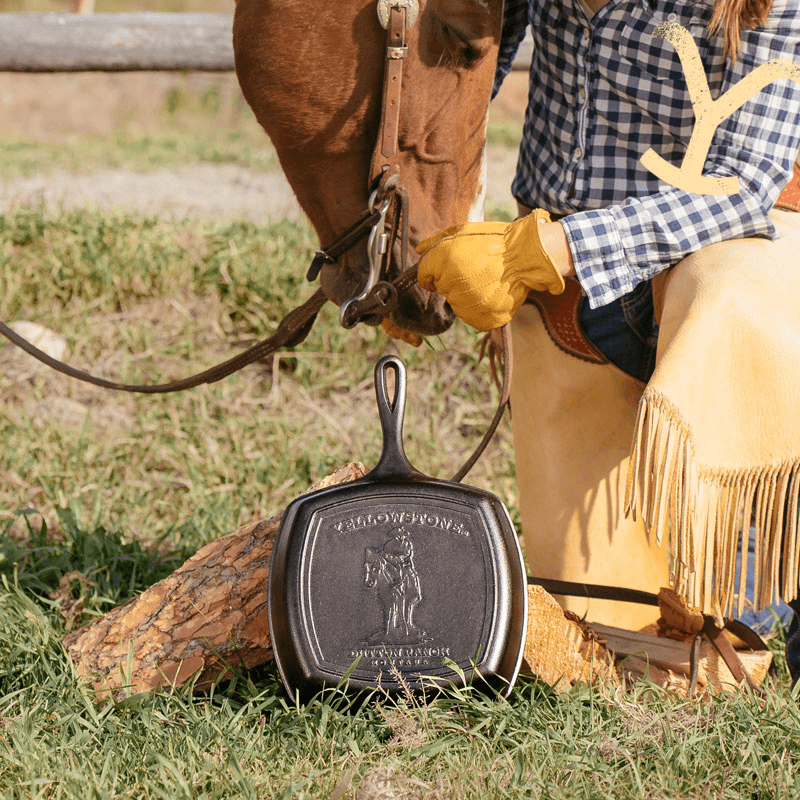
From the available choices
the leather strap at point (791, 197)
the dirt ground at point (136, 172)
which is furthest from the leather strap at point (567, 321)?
the dirt ground at point (136, 172)

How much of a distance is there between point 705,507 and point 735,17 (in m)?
0.81

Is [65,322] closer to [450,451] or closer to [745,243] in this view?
[450,451]

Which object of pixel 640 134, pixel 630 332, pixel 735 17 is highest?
pixel 735 17

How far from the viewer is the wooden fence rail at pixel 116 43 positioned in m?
3.88

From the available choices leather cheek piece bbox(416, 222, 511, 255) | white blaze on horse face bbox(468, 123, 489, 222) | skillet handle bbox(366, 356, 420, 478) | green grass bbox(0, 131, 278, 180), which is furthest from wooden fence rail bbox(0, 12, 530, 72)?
skillet handle bbox(366, 356, 420, 478)

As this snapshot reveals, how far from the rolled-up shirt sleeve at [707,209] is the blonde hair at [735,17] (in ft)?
0.12

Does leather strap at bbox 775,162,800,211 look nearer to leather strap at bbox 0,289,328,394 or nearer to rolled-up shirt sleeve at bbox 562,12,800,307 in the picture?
rolled-up shirt sleeve at bbox 562,12,800,307

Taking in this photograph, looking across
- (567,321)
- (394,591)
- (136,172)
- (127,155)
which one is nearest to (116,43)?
(136,172)

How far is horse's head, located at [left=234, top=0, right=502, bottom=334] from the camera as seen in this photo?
1673 millimetres

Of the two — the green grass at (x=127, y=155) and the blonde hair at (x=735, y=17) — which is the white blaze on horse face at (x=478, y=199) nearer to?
the blonde hair at (x=735, y=17)

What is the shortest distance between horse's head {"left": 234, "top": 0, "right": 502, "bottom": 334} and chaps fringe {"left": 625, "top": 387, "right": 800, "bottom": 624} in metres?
0.59

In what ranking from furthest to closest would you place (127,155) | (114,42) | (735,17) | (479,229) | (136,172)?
(127,155) < (136,172) < (114,42) < (479,229) < (735,17)

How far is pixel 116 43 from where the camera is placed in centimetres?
401

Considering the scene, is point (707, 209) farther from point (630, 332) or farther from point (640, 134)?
point (630, 332)
